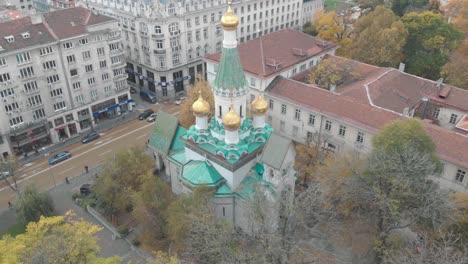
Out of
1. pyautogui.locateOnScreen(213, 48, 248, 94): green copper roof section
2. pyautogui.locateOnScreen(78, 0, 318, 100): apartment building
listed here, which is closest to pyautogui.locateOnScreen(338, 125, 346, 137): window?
pyautogui.locateOnScreen(213, 48, 248, 94): green copper roof section

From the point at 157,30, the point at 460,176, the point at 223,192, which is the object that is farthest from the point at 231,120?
the point at 157,30

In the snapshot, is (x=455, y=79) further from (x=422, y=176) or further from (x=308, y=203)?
(x=308, y=203)

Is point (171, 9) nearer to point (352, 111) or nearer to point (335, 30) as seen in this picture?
point (335, 30)

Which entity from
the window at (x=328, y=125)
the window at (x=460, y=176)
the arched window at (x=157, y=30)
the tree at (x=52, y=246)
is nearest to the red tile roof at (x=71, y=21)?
the arched window at (x=157, y=30)

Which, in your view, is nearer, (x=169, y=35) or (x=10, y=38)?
(x=10, y=38)

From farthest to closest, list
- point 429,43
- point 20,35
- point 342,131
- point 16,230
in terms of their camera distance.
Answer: point 429,43 < point 20,35 < point 342,131 < point 16,230

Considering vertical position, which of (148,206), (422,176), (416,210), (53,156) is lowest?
(53,156)

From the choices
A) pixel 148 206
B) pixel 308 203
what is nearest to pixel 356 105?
pixel 308 203
